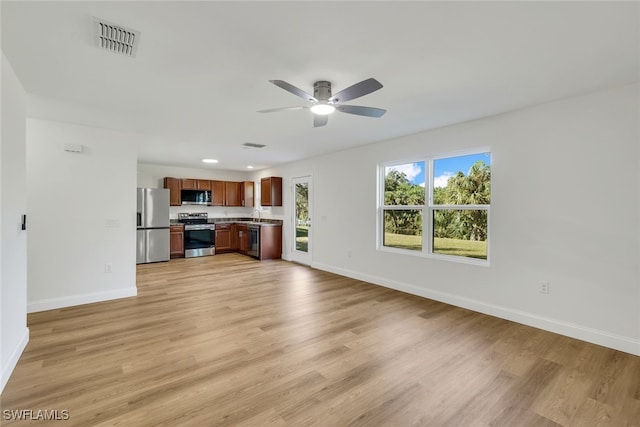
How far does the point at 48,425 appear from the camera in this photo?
5.51 feet

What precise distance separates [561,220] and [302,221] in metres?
4.83

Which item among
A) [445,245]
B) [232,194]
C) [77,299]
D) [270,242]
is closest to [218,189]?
[232,194]

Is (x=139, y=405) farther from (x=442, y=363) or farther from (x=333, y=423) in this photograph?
(x=442, y=363)

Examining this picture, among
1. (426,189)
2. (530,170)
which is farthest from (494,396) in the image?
(426,189)

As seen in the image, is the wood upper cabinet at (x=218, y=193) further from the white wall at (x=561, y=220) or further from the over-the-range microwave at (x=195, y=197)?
the white wall at (x=561, y=220)

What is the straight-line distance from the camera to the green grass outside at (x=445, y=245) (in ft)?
12.2

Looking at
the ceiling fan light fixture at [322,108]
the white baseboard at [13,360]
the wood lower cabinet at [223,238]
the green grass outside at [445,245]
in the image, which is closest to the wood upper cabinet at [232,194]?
the wood lower cabinet at [223,238]

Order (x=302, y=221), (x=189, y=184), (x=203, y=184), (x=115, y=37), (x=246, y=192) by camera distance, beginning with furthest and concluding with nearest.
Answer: (x=246, y=192)
(x=203, y=184)
(x=189, y=184)
(x=302, y=221)
(x=115, y=37)

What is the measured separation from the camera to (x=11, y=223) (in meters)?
2.25

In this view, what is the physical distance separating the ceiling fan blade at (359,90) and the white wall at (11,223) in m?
2.44

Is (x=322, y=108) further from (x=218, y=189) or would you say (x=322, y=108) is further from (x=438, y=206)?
(x=218, y=189)

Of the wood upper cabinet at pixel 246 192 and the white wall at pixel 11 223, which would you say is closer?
the white wall at pixel 11 223

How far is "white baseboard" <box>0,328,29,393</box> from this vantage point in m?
2.06

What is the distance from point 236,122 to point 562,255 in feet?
13.1
